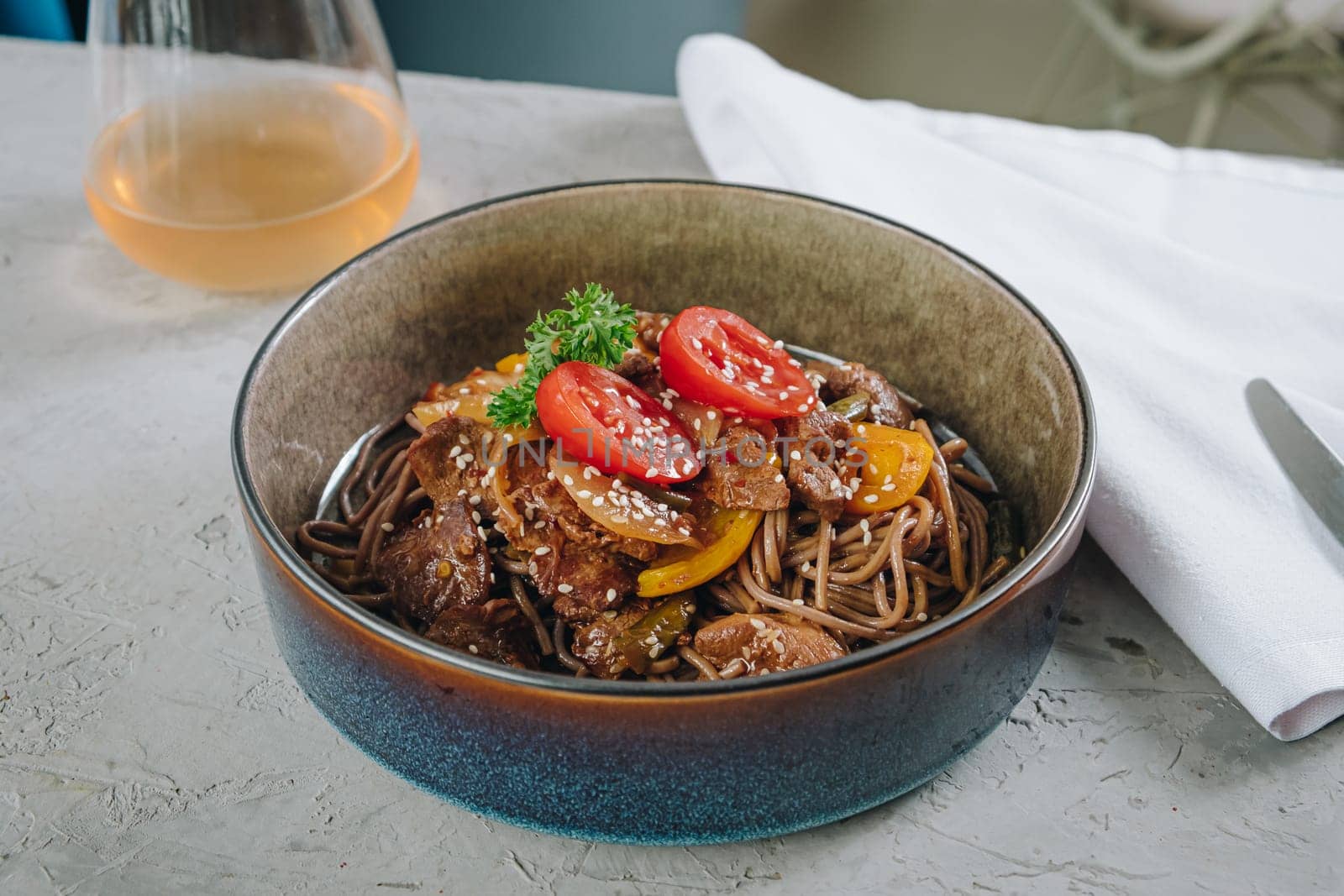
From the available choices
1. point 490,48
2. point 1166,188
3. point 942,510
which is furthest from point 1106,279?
point 490,48

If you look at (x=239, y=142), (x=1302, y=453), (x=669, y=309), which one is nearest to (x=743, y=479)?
(x=669, y=309)

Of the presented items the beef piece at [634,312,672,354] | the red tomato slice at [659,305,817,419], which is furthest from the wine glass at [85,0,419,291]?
the red tomato slice at [659,305,817,419]

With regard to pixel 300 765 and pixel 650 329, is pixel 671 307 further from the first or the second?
pixel 300 765

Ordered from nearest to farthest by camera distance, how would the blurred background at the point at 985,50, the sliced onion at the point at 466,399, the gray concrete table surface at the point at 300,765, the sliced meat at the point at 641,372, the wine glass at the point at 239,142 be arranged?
the gray concrete table surface at the point at 300,765 → the sliced meat at the point at 641,372 → the sliced onion at the point at 466,399 → the wine glass at the point at 239,142 → the blurred background at the point at 985,50

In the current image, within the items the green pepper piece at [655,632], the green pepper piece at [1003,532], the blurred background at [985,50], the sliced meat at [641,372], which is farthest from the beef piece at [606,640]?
the blurred background at [985,50]

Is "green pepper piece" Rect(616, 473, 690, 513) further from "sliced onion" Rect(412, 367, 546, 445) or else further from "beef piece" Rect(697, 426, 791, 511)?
"sliced onion" Rect(412, 367, 546, 445)

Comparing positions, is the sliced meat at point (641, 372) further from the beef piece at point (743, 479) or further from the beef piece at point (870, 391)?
the beef piece at point (870, 391)
